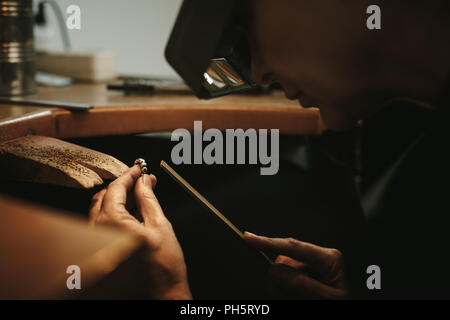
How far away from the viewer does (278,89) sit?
61.1 inches

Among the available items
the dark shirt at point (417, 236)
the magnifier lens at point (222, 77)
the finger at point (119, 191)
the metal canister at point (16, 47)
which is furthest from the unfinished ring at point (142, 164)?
the metal canister at point (16, 47)

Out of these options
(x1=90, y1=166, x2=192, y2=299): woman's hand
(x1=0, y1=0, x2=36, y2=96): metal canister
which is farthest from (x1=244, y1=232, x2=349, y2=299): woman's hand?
(x1=0, y1=0, x2=36, y2=96): metal canister

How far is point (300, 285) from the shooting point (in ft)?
2.59

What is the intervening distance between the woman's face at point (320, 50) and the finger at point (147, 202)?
0.92ft

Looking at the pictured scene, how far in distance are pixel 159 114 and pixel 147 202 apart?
1.70ft

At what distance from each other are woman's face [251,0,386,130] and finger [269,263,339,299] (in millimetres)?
305

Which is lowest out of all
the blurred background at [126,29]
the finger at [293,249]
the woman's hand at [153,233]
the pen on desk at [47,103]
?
the finger at [293,249]

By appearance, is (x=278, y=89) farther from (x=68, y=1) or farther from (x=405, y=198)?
(x=68, y=1)

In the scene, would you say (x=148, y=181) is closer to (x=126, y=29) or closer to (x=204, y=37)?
(x=204, y=37)

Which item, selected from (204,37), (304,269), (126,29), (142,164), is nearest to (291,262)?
(304,269)

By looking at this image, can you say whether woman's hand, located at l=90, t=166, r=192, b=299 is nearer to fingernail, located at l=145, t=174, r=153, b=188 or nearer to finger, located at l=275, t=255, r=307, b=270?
fingernail, located at l=145, t=174, r=153, b=188

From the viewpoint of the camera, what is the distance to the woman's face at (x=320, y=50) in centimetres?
63

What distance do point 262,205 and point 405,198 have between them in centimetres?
37

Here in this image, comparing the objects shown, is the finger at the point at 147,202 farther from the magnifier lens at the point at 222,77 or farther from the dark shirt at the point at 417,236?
the dark shirt at the point at 417,236
